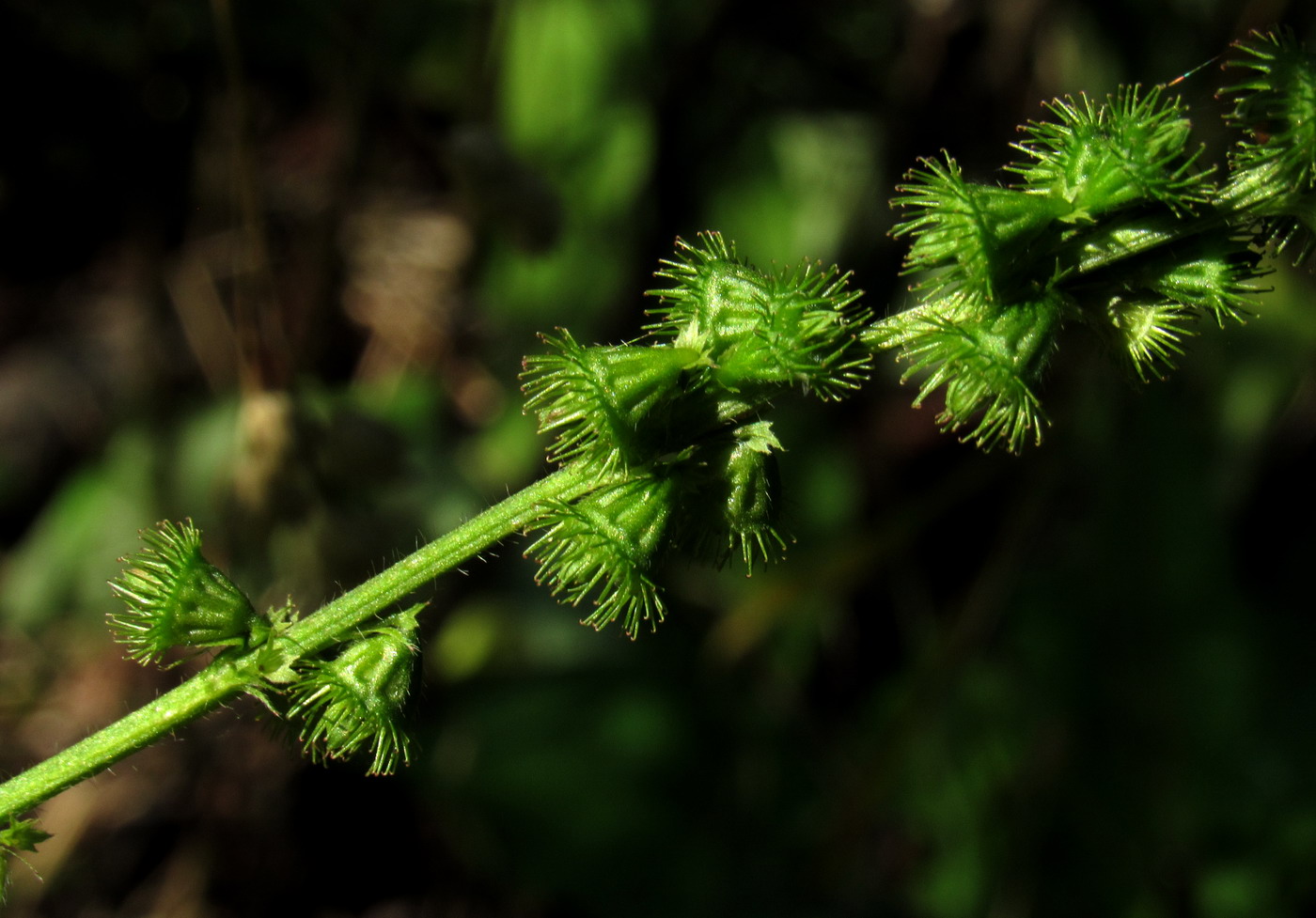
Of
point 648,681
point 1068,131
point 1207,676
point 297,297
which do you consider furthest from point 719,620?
point 1068,131

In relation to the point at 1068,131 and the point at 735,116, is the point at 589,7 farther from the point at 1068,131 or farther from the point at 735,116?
the point at 1068,131

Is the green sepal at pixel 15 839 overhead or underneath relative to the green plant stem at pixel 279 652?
underneath

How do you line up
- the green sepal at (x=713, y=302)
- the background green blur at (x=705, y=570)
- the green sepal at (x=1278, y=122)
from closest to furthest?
the green sepal at (x=1278, y=122), the green sepal at (x=713, y=302), the background green blur at (x=705, y=570)

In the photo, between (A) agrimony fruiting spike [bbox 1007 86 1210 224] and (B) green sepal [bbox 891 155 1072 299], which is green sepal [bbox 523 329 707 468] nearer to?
(B) green sepal [bbox 891 155 1072 299]

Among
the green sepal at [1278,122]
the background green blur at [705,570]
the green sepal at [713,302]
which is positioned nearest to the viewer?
the green sepal at [1278,122]

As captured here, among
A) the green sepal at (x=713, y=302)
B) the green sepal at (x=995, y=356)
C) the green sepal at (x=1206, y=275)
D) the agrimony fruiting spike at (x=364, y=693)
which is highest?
the green sepal at (x=713, y=302)

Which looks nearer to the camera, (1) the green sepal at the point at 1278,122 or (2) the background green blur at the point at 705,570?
(1) the green sepal at the point at 1278,122

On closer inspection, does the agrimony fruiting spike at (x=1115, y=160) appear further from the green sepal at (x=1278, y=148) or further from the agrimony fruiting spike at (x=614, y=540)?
the agrimony fruiting spike at (x=614, y=540)

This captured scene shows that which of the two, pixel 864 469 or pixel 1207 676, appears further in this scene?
pixel 864 469

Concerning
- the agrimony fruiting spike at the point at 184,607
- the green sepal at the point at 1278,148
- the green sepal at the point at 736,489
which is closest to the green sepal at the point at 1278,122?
the green sepal at the point at 1278,148
